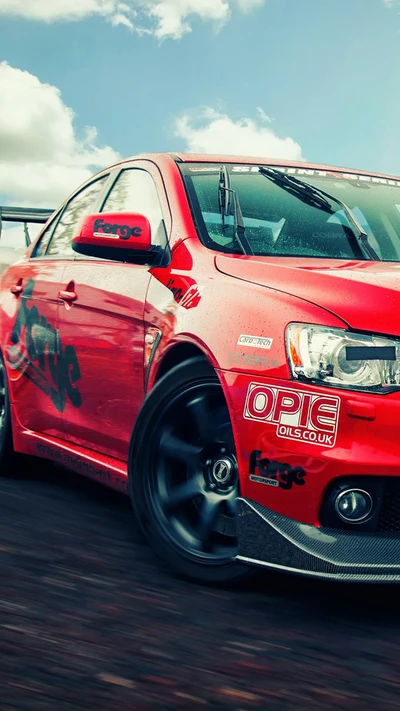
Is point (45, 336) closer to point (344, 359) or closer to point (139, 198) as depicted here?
point (139, 198)

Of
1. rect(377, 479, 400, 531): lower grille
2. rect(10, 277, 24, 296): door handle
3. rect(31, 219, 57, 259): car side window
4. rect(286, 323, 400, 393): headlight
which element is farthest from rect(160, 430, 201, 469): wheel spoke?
rect(31, 219, 57, 259): car side window

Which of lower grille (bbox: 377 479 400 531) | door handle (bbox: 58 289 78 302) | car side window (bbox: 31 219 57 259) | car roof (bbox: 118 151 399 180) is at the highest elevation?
car roof (bbox: 118 151 399 180)

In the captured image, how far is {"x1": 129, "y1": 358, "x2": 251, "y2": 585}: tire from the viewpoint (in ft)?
11.2

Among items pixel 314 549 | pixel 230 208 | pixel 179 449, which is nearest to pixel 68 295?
pixel 230 208

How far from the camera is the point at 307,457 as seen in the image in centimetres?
304

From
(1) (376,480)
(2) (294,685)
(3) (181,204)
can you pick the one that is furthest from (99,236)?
(2) (294,685)

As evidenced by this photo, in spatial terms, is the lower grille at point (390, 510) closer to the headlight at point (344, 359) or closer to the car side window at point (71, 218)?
the headlight at point (344, 359)

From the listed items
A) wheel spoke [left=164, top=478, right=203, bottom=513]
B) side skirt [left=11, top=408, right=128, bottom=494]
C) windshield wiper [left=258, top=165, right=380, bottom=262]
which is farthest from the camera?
windshield wiper [left=258, top=165, right=380, bottom=262]

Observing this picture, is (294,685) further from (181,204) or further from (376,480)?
(181,204)

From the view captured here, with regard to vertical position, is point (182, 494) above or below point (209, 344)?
below

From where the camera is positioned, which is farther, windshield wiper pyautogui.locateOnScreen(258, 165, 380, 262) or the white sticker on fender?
windshield wiper pyautogui.locateOnScreen(258, 165, 380, 262)

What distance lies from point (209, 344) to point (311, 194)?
1.29 m

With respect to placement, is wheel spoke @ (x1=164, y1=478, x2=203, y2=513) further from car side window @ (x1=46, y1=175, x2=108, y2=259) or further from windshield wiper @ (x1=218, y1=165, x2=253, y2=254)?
car side window @ (x1=46, y1=175, x2=108, y2=259)

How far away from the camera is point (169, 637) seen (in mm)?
2904
